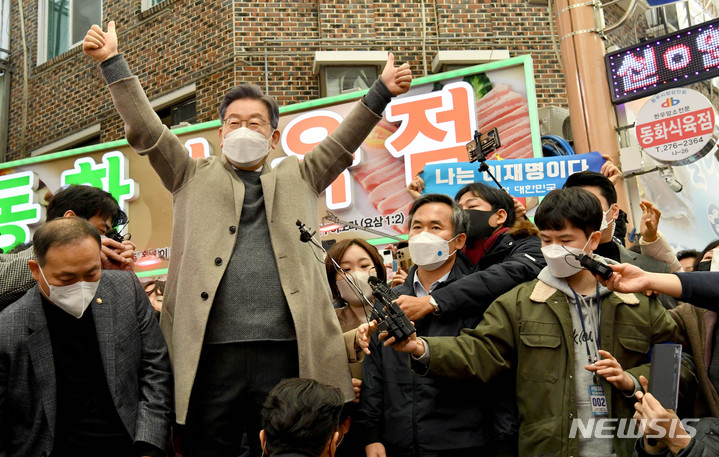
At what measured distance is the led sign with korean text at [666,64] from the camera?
259 inches

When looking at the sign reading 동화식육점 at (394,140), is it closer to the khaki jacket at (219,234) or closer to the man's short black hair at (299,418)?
the khaki jacket at (219,234)

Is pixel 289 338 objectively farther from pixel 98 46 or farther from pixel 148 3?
pixel 148 3

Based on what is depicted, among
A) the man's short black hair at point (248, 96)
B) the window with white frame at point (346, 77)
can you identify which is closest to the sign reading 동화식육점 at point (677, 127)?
the window with white frame at point (346, 77)

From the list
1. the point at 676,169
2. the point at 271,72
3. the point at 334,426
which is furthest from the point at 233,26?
the point at 334,426

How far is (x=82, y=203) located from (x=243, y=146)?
85 centimetres

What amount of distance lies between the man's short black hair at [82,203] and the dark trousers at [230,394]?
0.94m

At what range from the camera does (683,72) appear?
21.7 ft

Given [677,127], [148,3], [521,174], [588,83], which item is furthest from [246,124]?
[148,3]

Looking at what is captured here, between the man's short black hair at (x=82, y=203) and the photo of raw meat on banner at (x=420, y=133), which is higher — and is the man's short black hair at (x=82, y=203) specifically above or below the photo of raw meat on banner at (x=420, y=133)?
below

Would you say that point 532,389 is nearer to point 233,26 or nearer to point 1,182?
point 233,26

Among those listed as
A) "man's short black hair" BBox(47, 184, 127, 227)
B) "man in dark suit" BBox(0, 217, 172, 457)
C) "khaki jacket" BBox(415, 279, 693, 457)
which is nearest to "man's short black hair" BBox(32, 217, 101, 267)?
"man in dark suit" BBox(0, 217, 172, 457)

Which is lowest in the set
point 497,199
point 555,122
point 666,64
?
point 497,199

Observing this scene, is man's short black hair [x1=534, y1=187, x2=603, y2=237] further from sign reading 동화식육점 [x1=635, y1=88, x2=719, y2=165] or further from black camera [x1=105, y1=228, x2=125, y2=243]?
sign reading 동화식육점 [x1=635, y1=88, x2=719, y2=165]

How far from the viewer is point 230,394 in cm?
253
